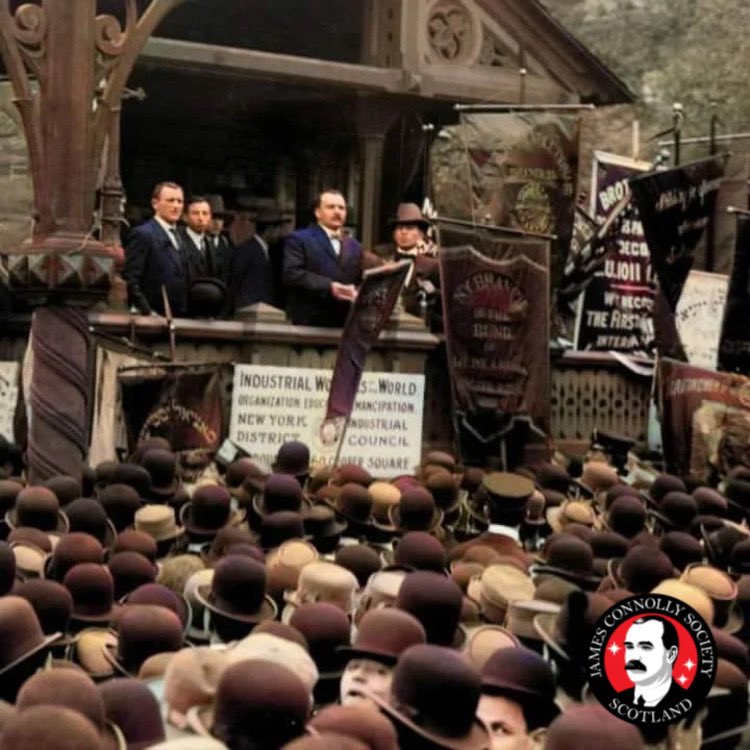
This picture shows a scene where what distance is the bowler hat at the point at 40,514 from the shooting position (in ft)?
21.8

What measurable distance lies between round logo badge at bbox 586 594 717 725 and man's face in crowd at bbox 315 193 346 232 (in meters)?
7.67

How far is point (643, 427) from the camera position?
42.3 ft

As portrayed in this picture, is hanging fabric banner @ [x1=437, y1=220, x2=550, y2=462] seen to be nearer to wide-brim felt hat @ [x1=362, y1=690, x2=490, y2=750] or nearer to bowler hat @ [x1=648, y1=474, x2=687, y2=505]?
bowler hat @ [x1=648, y1=474, x2=687, y2=505]

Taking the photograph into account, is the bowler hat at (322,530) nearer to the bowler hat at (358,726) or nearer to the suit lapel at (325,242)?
the bowler hat at (358,726)

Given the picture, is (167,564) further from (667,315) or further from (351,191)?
(351,191)

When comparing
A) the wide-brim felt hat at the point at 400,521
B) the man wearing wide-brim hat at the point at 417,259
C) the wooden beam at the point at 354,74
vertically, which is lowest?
the wide-brim felt hat at the point at 400,521

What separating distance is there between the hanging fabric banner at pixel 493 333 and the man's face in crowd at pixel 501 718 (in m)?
6.74

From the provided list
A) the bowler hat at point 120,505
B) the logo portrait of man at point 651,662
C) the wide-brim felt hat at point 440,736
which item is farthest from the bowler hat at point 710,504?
the wide-brim felt hat at point 440,736

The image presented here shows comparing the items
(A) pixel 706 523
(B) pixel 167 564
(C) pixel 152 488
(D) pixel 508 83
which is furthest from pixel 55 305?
(D) pixel 508 83

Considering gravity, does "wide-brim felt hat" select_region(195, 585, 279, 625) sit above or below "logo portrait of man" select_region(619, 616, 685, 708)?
below

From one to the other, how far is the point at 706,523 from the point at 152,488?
261 centimetres

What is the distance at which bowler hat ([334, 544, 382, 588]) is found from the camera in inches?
236

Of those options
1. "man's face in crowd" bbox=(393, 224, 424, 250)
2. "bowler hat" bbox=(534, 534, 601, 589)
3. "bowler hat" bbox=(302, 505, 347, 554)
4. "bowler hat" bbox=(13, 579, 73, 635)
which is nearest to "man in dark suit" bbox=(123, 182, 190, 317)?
"man's face in crowd" bbox=(393, 224, 424, 250)

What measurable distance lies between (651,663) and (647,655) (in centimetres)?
2
